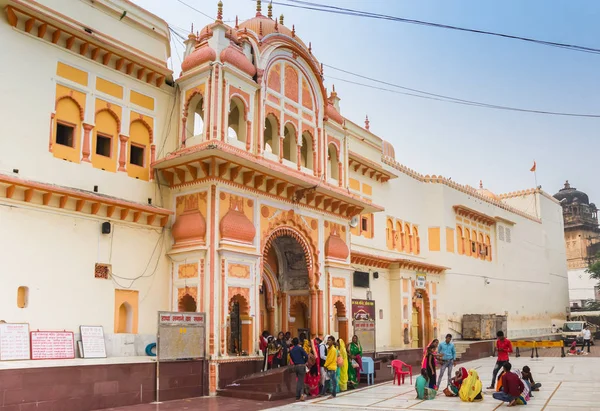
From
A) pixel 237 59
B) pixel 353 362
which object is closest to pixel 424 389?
pixel 353 362

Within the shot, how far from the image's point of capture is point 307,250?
18.6m

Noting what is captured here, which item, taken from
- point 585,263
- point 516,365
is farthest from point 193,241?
point 585,263

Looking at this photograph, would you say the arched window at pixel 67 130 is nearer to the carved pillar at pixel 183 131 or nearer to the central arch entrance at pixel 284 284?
the carved pillar at pixel 183 131

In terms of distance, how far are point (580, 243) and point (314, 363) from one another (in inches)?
2279

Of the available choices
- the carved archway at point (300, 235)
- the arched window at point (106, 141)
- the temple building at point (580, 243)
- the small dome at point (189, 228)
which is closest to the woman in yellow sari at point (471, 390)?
the carved archway at point (300, 235)

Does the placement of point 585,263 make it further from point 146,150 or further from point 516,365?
point 146,150

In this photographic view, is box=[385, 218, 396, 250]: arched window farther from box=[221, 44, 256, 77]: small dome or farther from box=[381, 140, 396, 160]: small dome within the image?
box=[221, 44, 256, 77]: small dome

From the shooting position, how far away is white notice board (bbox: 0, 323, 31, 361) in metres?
11.9

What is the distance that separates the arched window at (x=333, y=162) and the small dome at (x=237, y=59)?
457cm

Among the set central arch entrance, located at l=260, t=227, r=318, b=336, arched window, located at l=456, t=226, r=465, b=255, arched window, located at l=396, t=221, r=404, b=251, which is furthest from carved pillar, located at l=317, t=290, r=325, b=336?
arched window, located at l=456, t=226, r=465, b=255

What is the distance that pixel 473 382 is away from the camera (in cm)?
1328

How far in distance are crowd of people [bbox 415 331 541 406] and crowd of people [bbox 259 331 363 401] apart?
208 cm

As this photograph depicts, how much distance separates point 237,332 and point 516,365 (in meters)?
10.7

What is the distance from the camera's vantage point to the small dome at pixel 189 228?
15352 millimetres
